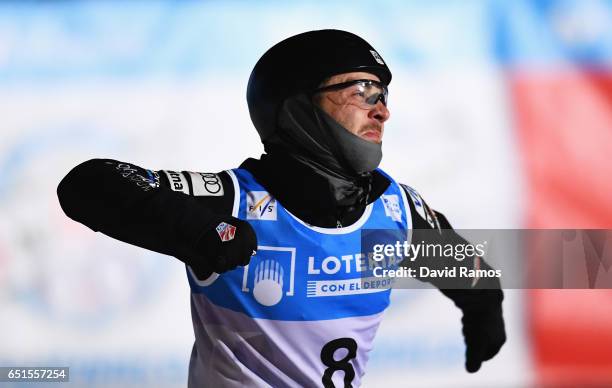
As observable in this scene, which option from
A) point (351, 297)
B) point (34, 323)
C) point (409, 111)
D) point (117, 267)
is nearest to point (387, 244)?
point (351, 297)

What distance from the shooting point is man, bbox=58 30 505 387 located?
1.73m

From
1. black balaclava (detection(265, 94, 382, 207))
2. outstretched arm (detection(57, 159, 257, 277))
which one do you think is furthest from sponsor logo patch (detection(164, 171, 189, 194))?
black balaclava (detection(265, 94, 382, 207))

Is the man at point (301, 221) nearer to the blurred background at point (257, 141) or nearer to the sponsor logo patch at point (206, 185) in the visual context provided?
the sponsor logo patch at point (206, 185)

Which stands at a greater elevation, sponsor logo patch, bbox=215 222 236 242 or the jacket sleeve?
the jacket sleeve

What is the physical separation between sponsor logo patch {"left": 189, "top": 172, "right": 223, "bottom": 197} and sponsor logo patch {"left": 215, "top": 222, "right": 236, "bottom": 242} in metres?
0.29

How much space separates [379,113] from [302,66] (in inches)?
8.3

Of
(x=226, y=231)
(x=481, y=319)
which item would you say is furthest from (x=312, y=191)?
(x=481, y=319)

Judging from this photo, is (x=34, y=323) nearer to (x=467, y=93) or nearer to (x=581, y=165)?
(x=467, y=93)

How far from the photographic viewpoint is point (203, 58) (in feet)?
9.12

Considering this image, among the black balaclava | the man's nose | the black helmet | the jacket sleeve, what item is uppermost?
the black helmet

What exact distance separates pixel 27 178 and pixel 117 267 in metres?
0.44

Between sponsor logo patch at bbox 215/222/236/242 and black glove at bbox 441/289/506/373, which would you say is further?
black glove at bbox 441/289/506/373

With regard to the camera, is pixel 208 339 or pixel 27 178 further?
pixel 27 178

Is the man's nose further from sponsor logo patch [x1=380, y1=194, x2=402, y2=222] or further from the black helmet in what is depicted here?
sponsor logo patch [x1=380, y1=194, x2=402, y2=222]
